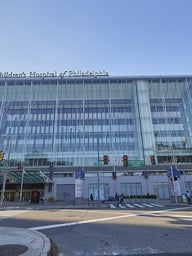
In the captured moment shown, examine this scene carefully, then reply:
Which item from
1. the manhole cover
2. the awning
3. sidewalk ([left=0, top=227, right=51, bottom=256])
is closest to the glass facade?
the awning

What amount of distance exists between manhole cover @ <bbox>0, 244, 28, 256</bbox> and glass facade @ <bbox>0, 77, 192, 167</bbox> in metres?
46.9

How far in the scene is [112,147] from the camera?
58969 millimetres

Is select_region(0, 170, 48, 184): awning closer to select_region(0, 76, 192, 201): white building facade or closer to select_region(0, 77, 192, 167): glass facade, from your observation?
select_region(0, 76, 192, 201): white building facade

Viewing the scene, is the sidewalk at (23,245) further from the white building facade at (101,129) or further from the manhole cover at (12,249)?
the white building facade at (101,129)

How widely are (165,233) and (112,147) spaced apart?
163 ft

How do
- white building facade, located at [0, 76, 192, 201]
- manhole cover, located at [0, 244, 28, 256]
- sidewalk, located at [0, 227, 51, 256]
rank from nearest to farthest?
manhole cover, located at [0, 244, 28, 256]
sidewalk, located at [0, 227, 51, 256]
white building facade, located at [0, 76, 192, 201]

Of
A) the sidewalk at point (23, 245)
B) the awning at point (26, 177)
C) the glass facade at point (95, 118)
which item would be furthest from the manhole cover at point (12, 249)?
the glass facade at point (95, 118)

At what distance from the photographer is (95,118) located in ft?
215

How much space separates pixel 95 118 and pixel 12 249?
194 ft

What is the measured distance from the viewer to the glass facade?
58.3 meters

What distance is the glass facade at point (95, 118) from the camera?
58.3 metres

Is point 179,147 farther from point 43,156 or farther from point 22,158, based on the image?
point 22,158

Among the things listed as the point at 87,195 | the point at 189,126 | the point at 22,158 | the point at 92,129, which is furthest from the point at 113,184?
the point at 189,126

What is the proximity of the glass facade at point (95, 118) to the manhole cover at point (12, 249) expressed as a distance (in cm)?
4694
